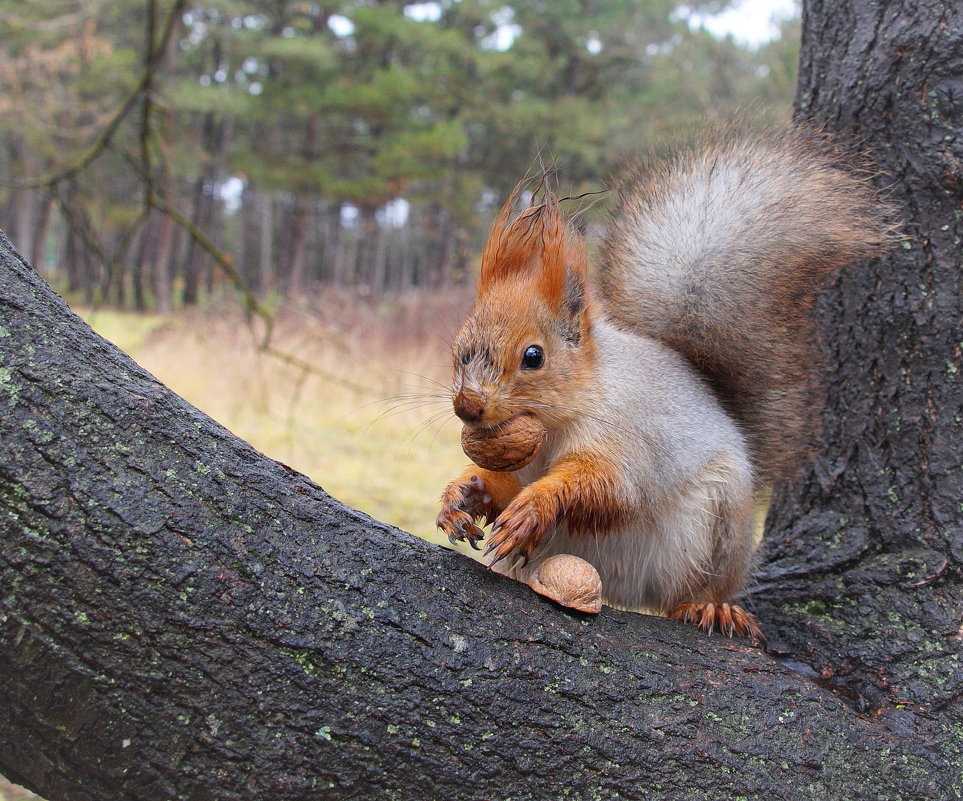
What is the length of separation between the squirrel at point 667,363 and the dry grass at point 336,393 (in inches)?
107

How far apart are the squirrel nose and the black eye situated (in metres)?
0.13

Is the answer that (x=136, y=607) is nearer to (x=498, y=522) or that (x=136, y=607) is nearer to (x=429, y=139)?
(x=498, y=522)

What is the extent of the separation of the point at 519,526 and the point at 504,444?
0.49 ft

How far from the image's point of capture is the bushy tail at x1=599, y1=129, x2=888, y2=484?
152 centimetres

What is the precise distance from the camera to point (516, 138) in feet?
56.9

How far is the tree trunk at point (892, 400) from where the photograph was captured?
1.46 metres

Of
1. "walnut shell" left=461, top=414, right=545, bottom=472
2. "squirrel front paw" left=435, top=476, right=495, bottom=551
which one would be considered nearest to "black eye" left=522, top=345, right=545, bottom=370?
"walnut shell" left=461, top=414, right=545, bottom=472

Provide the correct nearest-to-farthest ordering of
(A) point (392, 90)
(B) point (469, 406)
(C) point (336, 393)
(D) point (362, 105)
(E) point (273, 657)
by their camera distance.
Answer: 1. (E) point (273, 657)
2. (B) point (469, 406)
3. (C) point (336, 393)
4. (A) point (392, 90)
5. (D) point (362, 105)

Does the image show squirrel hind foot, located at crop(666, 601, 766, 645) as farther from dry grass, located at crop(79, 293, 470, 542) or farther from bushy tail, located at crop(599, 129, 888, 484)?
dry grass, located at crop(79, 293, 470, 542)

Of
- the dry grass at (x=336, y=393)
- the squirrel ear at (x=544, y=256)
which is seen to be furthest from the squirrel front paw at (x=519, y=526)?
the dry grass at (x=336, y=393)

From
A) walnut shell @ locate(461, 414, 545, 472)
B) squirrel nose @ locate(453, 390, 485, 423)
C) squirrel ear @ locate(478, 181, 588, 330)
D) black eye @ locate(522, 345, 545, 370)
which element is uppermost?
squirrel ear @ locate(478, 181, 588, 330)

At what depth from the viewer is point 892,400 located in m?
1.62

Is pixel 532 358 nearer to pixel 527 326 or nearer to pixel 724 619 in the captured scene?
pixel 527 326

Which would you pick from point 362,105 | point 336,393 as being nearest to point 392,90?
point 362,105
